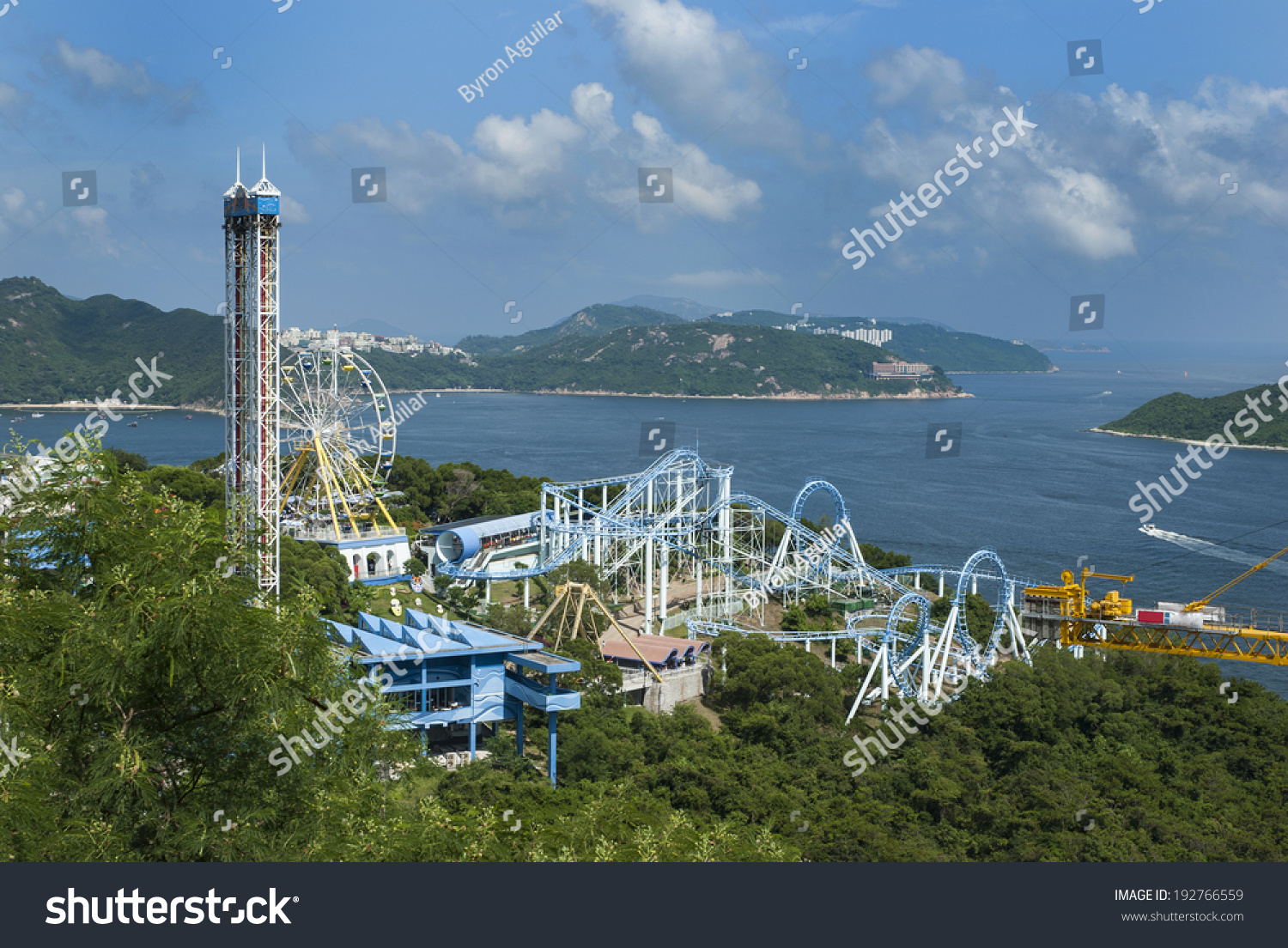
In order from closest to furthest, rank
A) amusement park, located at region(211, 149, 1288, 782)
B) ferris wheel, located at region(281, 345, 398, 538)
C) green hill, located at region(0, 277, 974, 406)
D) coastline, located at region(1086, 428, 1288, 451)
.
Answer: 1. amusement park, located at region(211, 149, 1288, 782)
2. ferris wheel, located at region(281, 345, 398, 538)
3. coastline, located at region(1086, 428, 1288, 451)
4. green hill, located at region(0, 277, 974, 406)

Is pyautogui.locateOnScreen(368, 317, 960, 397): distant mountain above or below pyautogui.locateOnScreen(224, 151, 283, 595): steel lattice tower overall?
above

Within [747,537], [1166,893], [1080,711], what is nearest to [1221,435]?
[747,537]

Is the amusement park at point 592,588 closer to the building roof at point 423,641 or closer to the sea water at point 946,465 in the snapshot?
the building roof at point 423,641

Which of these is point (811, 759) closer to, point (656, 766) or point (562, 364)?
point (656, 766)
